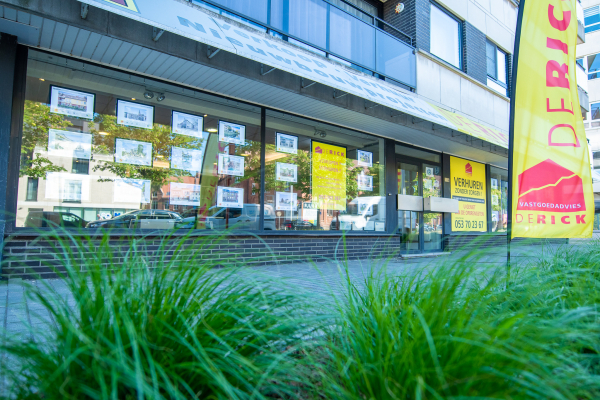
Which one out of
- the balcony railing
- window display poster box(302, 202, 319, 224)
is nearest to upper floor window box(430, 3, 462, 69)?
the balcony railing

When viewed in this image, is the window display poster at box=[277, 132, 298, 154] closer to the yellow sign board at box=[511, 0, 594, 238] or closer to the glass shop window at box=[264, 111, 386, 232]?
the glass shop window at box=[264, 111, 386, 232]

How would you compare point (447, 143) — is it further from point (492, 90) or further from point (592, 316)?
point (592, 316)

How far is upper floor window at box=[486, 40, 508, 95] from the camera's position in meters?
12.3

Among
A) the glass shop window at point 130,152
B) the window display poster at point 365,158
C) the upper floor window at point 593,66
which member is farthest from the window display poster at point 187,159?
the upper floor window at point 593,66

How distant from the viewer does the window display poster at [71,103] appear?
515cm

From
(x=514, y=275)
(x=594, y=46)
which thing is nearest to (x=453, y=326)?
(x=514, y=275)

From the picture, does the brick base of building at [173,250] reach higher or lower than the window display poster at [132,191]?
lower

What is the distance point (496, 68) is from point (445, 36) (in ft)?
Answer: 10.5

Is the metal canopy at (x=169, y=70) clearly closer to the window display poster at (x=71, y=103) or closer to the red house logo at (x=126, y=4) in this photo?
the window display poster at (x=71, y=103)

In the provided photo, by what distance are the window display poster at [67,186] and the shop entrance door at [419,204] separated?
6895 millimetres

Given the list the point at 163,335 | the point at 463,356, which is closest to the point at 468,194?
the point at 463,356

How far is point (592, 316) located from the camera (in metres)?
1.67

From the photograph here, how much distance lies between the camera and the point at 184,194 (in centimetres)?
616

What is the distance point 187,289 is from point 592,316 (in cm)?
175
